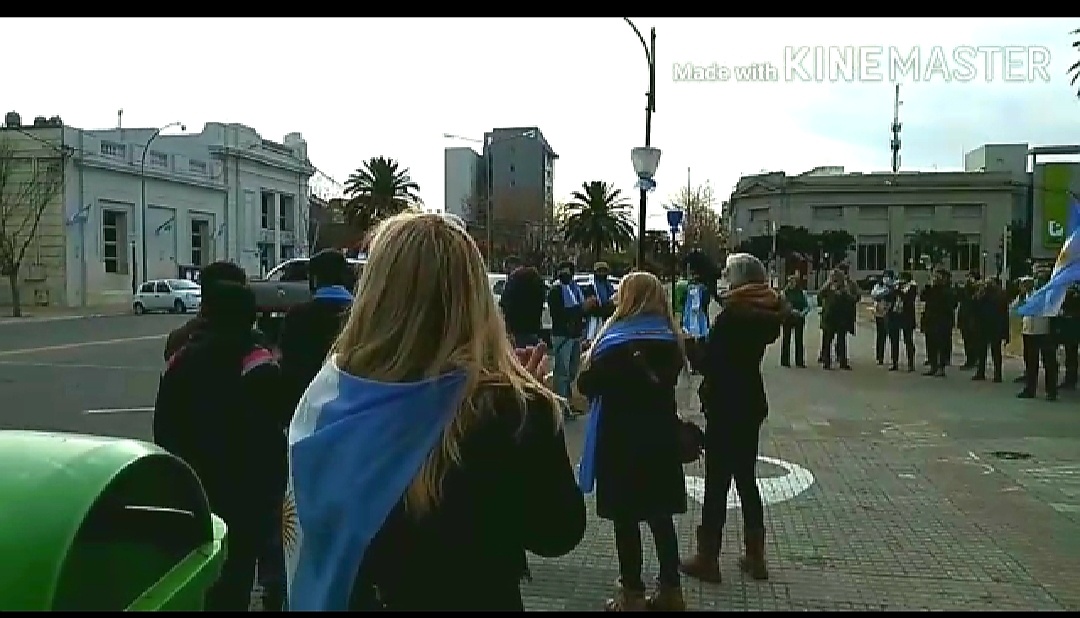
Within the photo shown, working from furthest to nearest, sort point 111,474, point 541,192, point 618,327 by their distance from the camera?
point 541,192 → point 618,327 → point 111,474

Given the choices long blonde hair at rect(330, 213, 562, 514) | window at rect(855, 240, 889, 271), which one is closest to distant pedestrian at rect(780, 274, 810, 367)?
long blonde hair at rect(330, 213, 562, 514)

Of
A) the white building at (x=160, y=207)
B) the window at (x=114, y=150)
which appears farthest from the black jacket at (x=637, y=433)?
the window at (x=114, y=150)

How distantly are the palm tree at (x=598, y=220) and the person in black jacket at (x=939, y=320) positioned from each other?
25.1 m

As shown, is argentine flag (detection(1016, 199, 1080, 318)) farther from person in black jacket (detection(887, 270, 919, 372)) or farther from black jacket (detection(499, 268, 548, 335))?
black jacket (detection(499, 268, 548, 335))

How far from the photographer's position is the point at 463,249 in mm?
2438

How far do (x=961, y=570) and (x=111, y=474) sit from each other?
500 centimetres

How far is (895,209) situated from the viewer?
9625 centimetres

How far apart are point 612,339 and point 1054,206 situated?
76.0 feet

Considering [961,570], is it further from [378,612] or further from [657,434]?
[378,612]

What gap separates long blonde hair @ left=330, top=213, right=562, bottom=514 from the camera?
2.30 m

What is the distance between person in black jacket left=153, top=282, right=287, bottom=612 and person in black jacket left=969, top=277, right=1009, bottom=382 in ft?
47.9

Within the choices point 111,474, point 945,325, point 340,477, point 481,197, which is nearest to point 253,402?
point 111,474

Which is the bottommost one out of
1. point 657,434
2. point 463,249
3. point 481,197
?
point 657,434

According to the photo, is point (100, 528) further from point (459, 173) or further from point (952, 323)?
point (459, 173)
